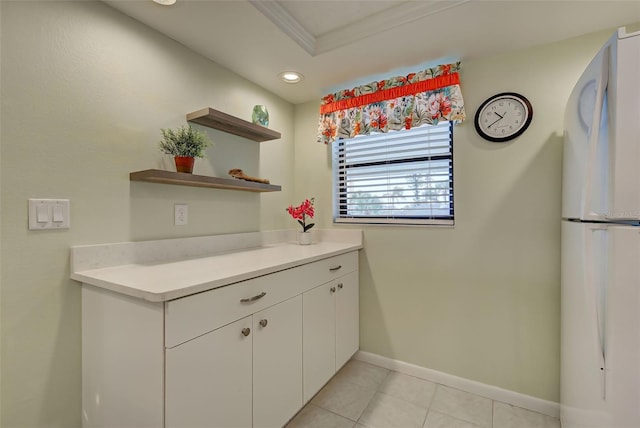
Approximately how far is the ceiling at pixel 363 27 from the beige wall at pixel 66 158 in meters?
0.25

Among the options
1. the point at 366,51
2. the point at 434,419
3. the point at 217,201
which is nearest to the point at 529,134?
the point at 366,51

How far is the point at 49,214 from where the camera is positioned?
3.99 feet

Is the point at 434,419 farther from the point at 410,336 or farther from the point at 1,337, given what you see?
the point at 1,337

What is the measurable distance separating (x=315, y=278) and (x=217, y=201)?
0.82 metres

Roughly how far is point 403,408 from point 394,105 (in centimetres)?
200

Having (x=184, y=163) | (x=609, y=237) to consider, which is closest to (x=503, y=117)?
(x=609, y=237)

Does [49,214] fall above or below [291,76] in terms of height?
below

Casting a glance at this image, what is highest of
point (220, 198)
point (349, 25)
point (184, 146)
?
point (349, 25)

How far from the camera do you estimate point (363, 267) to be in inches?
91.6

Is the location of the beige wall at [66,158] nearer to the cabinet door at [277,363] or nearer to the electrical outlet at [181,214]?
the electrical outlet at [181,214]

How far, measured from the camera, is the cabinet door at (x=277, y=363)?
1.34 meters

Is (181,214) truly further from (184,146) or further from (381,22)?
(381,22)

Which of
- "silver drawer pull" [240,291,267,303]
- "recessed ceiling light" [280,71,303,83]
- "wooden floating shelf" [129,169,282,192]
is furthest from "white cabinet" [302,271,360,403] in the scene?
"recessed ceiling light" [280,71,303,83]

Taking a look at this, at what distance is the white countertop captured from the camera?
3.46 feet
